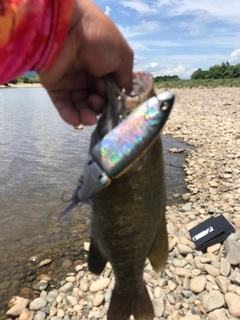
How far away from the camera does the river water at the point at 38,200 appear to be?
7.19 m

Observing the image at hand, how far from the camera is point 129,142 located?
1.67 m

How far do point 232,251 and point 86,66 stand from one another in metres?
5.09

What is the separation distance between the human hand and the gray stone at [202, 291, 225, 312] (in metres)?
3.90

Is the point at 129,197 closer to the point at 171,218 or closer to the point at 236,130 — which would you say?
the point at 171,218

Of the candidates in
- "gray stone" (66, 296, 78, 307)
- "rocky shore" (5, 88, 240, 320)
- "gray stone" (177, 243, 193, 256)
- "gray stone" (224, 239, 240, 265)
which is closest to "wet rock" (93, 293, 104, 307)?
"rocky shore" (5, 88, 240, 320)

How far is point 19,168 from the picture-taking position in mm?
13367

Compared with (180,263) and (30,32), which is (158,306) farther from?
(30,32)

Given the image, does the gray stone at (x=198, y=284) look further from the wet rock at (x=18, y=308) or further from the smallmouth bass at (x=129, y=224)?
the smallmouth bass at (x=129, y=224)

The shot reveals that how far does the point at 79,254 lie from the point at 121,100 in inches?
225

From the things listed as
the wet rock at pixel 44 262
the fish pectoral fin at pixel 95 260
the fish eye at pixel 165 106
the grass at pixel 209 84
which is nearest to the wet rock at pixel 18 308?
the wet rock at pixel 44 262

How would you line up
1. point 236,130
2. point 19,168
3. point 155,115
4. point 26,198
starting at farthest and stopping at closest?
point 236,130 → point 19,168 → point 26,198 → point 155,115

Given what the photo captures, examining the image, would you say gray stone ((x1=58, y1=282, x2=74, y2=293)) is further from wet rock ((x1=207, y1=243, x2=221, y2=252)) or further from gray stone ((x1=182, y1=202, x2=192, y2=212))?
gray stone ((x1=182, y1=202, x2=192, y2=212))

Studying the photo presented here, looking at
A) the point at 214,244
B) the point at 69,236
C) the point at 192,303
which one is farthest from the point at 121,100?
the point at 69,236

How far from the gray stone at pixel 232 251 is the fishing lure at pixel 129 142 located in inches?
200
